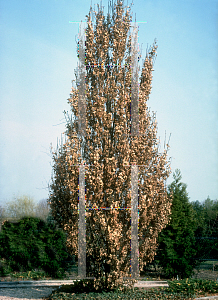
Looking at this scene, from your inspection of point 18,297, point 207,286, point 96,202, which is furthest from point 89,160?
point 207,286

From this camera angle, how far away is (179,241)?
9.56m

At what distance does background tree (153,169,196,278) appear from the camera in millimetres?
9414

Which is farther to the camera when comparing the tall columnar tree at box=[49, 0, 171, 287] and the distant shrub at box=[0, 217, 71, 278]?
the distant shrub at box=[0, 217, 71, 278]

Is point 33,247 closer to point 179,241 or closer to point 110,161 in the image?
point 179,241

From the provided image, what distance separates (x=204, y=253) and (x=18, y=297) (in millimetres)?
6314

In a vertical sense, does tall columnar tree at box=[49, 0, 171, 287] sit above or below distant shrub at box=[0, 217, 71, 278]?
above

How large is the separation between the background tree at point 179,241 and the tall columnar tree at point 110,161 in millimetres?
3069

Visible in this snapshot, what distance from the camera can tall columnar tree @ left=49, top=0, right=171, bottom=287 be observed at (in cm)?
614

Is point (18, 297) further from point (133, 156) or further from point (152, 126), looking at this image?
point (152, 126)

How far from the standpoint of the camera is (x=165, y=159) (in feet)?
22.3

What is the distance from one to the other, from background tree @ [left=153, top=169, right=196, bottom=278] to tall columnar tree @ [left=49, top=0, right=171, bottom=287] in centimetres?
307

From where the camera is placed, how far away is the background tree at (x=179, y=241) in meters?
9.41

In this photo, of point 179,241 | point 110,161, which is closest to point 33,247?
point 179,241

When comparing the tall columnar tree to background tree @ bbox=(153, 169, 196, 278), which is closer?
the tall columnar tree
